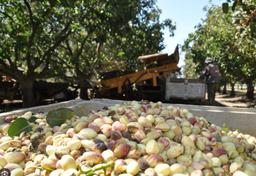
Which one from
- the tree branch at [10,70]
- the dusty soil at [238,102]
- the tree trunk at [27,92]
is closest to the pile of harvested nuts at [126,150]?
the tree branch at [10,70]

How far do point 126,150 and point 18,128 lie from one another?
39.0 inches

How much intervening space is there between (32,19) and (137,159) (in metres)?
10.7

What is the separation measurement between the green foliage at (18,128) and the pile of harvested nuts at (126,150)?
0.17ft

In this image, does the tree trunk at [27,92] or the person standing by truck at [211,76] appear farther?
the person standing by truck at [211,76]

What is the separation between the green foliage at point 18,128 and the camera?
104 inches

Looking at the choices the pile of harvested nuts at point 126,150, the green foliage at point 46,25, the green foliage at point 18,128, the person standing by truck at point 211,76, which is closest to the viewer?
the pile of harvested nuts at point 126,150

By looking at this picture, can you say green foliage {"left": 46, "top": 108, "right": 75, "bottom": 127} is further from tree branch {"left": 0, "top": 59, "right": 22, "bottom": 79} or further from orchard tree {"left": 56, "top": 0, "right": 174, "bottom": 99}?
tree branch {"left": 0, "top": 59, "right": 22, "bottom": 79}

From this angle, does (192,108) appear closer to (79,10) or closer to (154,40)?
(79,10)

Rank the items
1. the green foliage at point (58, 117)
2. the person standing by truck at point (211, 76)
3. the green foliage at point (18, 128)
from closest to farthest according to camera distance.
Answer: the green foliage at point (18, 128) → the green foliage at point (58, 117) → the person standing by truck at point (211, 76)

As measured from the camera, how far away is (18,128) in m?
2.72

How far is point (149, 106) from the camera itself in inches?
133

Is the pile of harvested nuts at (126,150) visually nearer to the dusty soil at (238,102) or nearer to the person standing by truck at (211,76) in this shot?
the person standing by truck at (211,76)

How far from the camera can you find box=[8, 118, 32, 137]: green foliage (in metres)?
2.65

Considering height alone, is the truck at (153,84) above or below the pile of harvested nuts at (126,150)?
above
